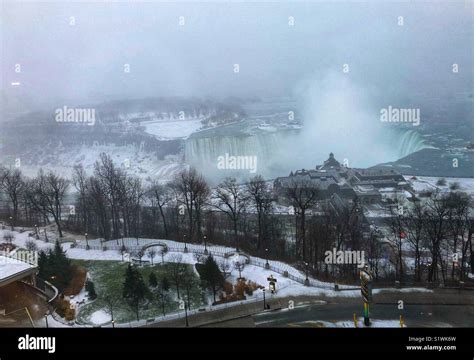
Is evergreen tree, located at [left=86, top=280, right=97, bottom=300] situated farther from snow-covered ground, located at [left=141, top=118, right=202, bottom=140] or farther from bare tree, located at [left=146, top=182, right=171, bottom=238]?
snow-covered ground, located at [left=141, top=118, right=202, bottom=140]

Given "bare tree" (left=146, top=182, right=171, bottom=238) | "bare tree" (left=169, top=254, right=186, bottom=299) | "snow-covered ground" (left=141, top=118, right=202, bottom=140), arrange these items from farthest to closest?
1. "snow-covered ground" (left=141, top=118, right=202, bottom=140)
2. "bare tree" (left=146, top=182, right=171, bottom=238)
3. "bare tree" (left=169, top=254, right=186, bottom=299)

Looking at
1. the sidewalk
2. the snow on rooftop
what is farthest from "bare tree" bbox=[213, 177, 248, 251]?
the snow on rooftop

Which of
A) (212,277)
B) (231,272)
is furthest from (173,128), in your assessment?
(212,277)

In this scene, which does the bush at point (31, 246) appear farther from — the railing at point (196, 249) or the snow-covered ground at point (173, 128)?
the snow-covered ground at point (173, 128)

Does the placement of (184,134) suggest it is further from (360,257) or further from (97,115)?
(360,257)

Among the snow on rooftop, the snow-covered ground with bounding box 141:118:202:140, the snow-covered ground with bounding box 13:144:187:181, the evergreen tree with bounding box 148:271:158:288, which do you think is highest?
the snow-covered ground with bounding box 141:118:202:140

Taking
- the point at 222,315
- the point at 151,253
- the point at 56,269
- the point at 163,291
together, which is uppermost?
the point at 151,253

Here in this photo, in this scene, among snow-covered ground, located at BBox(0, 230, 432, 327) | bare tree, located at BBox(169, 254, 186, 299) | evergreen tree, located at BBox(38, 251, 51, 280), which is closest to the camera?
snow-covered ground, located at BBox(0, 230, 432, 327)

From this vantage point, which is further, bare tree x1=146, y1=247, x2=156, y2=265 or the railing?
bare tree x1=146, y1=247, x2=156, y2=265

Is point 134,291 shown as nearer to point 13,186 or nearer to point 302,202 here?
point 302,202

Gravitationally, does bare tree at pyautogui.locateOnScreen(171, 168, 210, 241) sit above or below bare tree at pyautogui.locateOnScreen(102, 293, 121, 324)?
above
